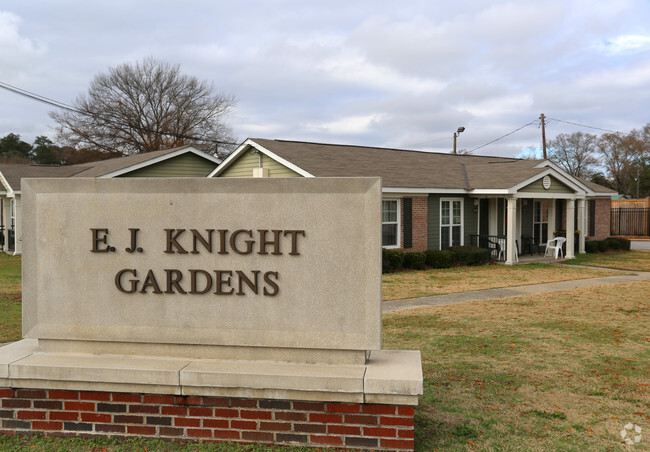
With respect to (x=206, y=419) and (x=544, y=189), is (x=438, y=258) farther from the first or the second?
(x=206, y=419)

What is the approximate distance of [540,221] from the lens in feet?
→ 75.6

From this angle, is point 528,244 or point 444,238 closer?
point 444,238

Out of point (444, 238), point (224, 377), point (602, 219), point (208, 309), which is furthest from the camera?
point (602, 219)

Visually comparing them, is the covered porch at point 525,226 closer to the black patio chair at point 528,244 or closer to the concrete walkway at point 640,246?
the black patio chair at point 528,244

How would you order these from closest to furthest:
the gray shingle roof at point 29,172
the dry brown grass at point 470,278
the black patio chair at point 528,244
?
the dry brown grass at point 470,278, the black patio chair at point 528,244, the gray shingle roof at point 29,172

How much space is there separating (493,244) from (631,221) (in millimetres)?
22756

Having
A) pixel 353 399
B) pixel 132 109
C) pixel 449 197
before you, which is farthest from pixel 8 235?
pixel 353 399

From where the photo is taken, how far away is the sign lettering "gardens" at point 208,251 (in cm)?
436

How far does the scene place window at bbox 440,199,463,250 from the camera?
63.6 feet

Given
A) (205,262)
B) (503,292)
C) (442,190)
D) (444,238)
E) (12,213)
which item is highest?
(442,190)

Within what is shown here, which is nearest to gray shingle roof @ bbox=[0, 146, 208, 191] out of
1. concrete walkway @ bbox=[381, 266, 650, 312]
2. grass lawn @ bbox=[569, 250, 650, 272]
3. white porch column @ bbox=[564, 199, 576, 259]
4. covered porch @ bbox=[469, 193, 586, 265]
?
covered porch @ bbox=[469, 193, 586, 265]

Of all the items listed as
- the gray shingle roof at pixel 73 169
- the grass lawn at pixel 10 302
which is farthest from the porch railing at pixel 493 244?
the grass lawn at pixel 10 302

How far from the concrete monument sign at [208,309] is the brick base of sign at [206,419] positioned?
1 cm


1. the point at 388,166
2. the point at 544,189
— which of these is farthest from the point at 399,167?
the point at 544,189
